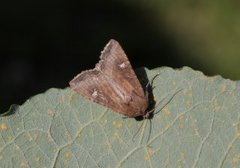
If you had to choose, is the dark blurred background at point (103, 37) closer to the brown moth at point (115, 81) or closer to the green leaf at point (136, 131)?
the brown moth at point (115, 81)

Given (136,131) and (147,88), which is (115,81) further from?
(136,131)

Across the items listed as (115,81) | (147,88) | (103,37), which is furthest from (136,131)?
(103,37)

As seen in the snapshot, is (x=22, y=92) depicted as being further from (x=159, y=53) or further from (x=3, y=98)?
(x=159, y=53)

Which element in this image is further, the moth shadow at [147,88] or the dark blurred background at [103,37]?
the dark blurred background at [103,37]

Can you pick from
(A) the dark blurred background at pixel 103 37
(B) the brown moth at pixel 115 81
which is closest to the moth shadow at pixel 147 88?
(B) the brown moth at pixel 115 81

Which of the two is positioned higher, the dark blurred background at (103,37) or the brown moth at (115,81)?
the brown moth at (115,81)

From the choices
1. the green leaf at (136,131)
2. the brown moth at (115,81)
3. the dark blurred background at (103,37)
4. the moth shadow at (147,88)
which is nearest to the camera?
the green leaf at (136,131)

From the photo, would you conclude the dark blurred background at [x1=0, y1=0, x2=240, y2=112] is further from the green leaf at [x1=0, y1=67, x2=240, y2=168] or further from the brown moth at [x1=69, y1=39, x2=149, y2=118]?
the green leaf at [x1=0, y1=67, x2=240, y2=168]
